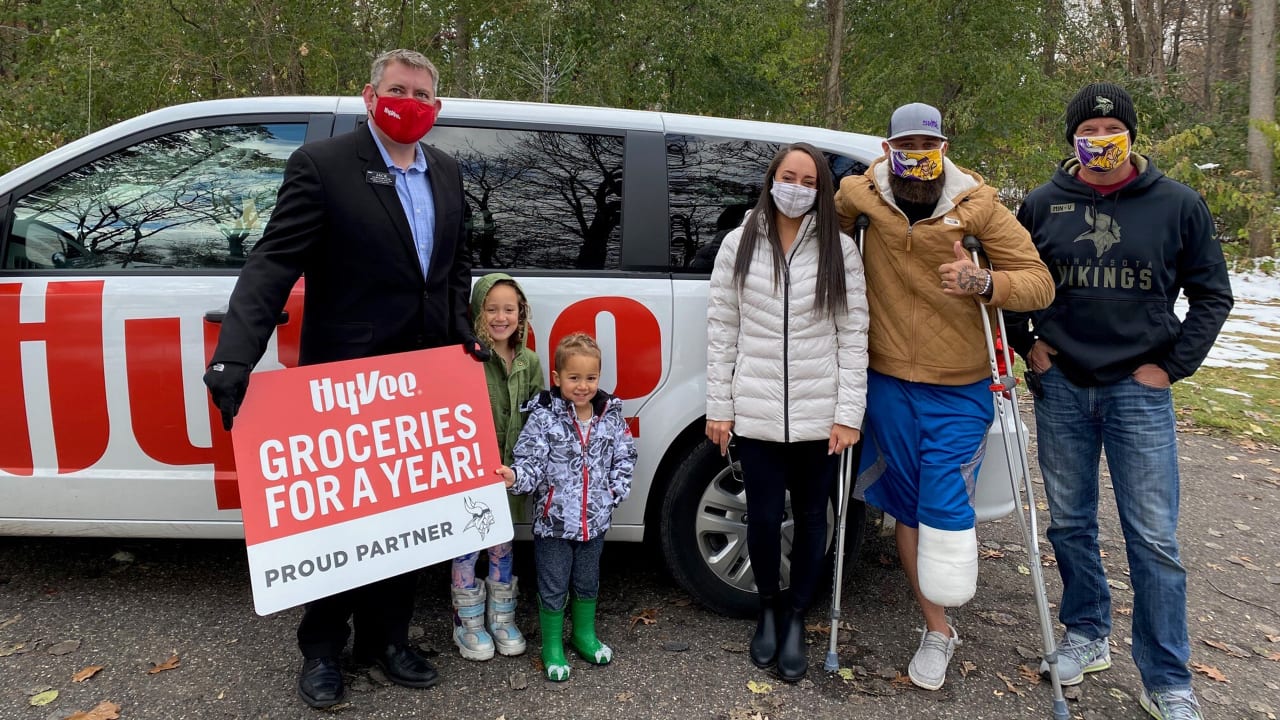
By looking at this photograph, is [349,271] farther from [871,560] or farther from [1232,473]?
[1232,473]

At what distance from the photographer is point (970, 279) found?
2.62 m

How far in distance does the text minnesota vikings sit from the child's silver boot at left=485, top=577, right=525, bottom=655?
0.52 m

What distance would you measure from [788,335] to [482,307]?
108 centimetres

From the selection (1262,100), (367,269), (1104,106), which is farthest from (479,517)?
(1262,100)

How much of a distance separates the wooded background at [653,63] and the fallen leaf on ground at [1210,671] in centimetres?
959

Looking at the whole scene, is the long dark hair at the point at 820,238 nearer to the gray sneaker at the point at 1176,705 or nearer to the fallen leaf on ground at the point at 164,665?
the gray sneaker at the point at 1176,705

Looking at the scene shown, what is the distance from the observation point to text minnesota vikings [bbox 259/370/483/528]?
2576 millimetres

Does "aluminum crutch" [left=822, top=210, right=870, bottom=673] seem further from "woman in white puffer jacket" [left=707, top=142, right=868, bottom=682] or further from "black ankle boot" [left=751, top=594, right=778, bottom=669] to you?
"black ankle boot" [left=751, top=594, right=778, bottom=669]

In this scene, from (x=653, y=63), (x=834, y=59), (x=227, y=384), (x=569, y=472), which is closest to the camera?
(x=227, y=384)

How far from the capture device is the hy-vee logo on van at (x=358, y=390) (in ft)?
8.54

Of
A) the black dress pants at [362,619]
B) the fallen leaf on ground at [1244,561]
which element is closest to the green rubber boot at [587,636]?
the black dress pants at [362,619]

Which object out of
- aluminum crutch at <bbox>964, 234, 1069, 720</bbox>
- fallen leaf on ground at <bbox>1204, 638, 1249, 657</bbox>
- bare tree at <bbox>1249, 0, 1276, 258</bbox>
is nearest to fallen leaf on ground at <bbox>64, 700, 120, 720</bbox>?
aluminum crutch at <bbox>964, 234, 1069, 720</bbox>

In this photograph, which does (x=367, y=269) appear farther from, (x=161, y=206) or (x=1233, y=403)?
(x=1233, y=403)

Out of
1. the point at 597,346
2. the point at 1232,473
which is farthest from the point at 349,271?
the point at 1232,473
